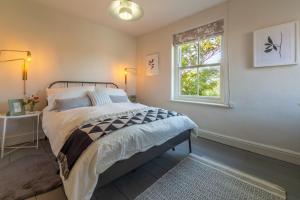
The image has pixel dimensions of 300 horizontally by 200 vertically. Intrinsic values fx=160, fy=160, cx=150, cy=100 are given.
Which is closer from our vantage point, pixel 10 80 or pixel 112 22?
pixel 10 80

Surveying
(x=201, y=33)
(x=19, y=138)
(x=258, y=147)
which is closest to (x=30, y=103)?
(x=19, y=138)

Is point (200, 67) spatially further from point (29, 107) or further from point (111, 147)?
point (29, 107)

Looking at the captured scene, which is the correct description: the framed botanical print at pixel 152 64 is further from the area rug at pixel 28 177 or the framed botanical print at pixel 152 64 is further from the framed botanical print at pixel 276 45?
the area rug at pixel 28 177

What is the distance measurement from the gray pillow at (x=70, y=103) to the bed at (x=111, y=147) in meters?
0.19

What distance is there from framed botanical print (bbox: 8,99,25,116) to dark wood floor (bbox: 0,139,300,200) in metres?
0.59

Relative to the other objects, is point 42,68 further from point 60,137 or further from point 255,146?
point 255,146

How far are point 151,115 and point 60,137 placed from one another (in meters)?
1.05

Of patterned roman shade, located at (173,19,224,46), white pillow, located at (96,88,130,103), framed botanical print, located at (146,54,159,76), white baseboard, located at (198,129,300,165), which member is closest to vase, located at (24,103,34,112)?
white pillow, located at (96,88,130,103)

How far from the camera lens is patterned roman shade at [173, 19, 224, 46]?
2780 mm

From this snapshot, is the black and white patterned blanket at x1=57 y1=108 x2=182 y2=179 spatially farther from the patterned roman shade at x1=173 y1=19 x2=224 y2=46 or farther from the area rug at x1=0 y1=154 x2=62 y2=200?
the patterned roman shade at x1=173 y1=19 x2=224 y2=46

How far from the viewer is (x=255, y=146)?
2.45m

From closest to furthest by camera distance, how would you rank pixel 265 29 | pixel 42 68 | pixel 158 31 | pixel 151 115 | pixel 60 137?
pixel 60 137, pixel 151 115, pixel 265 29, pixel 42 68, pixel 158 31

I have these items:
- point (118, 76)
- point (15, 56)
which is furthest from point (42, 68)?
point (118, 76)

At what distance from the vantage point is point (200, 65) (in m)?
3.16
